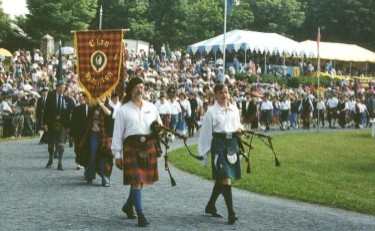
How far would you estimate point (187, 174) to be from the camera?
1528cm

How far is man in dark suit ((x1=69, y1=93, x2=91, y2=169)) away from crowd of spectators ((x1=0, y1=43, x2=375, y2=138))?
30.0 ft

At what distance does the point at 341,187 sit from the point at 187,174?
11.6ft

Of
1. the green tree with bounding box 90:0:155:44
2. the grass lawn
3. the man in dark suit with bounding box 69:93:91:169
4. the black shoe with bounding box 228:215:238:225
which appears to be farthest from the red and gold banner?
the green tree with bounding box 90:0:155:44

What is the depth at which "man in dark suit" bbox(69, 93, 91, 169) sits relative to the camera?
1314cm

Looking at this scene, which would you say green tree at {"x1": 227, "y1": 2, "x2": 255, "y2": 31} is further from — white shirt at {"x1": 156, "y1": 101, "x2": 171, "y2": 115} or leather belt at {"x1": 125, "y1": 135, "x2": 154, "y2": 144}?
leather belt at {"x1": 125, "y1": 135, "x2": 154, "y2": 144}

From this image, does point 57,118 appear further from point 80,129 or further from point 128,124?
point 128,124

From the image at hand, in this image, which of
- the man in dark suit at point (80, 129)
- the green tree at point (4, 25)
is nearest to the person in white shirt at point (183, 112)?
the man in dark suit at point (80, 129)

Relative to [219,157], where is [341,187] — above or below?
below

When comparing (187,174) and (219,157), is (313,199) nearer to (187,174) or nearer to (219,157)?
(219,157)

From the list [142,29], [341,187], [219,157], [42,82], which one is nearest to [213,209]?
[219,157]

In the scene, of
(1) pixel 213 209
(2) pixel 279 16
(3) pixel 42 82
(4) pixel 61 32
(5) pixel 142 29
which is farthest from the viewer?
(2) pixel 279 16

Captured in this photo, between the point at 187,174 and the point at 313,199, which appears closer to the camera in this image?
the point at 313,199

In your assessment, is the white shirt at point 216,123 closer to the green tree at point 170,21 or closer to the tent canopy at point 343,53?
the tent canopy at point 343,53

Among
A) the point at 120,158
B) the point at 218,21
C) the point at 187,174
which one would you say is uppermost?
the point at 218,21
